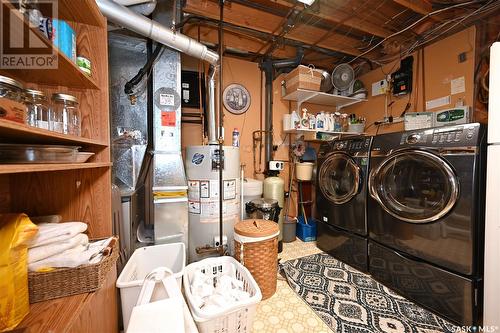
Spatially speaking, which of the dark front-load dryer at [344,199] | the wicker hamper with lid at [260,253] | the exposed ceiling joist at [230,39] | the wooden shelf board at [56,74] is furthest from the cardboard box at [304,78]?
the wooden shelf board at [56,74]

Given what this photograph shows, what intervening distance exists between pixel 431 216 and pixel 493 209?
0.90 feet

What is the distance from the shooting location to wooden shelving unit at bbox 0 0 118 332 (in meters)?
0.86

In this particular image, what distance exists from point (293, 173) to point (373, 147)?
123 cm

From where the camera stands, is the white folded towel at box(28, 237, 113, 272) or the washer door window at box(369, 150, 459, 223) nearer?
the white folded towel at box(28, 237, 113, 272)

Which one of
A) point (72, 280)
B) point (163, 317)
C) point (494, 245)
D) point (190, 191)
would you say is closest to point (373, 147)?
point (494, 245)

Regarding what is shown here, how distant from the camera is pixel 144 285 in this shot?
982 mm

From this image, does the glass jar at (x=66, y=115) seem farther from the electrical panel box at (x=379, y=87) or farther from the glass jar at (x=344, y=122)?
the electrical panel box at (x=379, y=87)

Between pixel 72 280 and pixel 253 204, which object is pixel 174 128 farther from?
pixel 72 280

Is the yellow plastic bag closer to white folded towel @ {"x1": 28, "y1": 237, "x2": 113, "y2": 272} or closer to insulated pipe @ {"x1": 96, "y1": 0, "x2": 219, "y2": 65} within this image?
white folded towel @ {"x1": 28, "y1": 237, "x2": 113, "y2": 272}

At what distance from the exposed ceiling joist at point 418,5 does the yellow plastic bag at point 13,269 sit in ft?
8.83

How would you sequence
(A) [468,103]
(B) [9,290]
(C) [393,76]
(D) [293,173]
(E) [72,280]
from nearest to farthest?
(B) [9,290] < (E) [72,280] < (A) [468,103] < (C) [393,76] < (D) [293,173]

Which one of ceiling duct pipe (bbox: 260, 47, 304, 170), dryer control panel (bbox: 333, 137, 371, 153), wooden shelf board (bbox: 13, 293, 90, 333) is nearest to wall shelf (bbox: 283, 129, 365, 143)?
ceiling duct pipe (bbox: 260, 47, 304, 170)

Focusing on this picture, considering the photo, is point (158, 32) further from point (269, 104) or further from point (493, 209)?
point (493, 209)

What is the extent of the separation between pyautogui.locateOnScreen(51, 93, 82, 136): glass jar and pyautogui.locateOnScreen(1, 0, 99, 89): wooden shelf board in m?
→ 0.11
